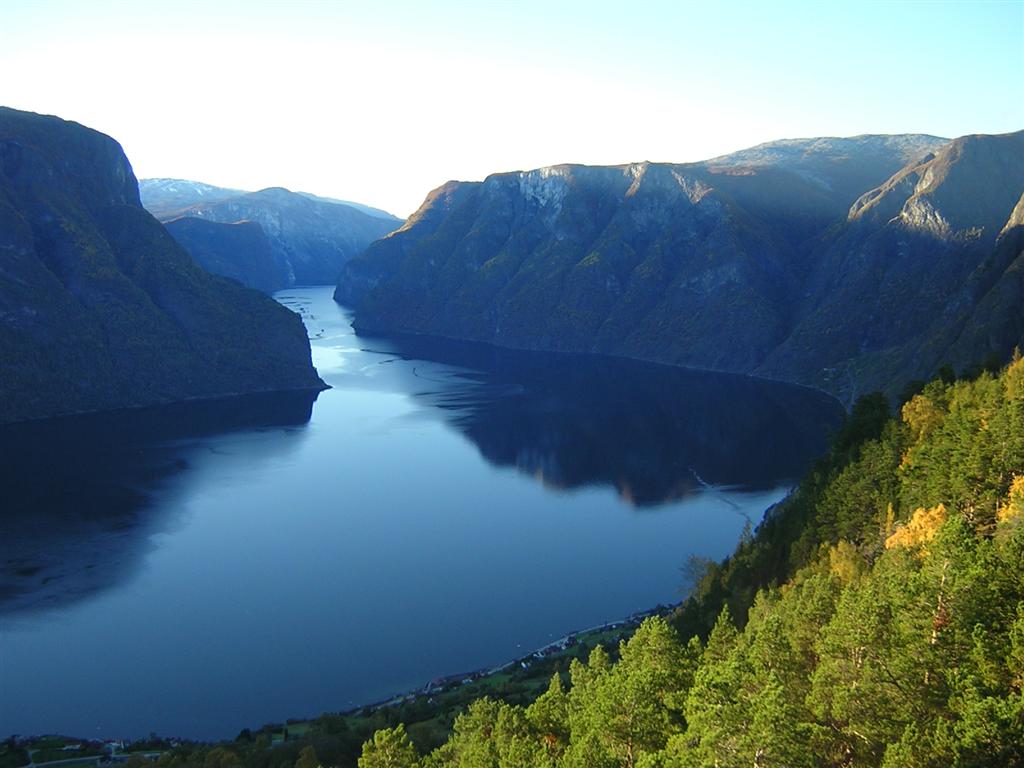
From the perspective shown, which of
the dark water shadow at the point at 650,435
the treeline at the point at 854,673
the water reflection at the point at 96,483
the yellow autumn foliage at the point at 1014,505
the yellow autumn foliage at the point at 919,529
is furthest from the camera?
the dark water shadow at the point at 650,435

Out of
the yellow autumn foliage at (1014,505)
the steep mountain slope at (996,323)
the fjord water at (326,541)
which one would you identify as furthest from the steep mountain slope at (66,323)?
the yellow autumn foliage at (1014,505)

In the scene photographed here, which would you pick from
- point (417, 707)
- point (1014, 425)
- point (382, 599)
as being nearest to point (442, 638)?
point (382, 599)

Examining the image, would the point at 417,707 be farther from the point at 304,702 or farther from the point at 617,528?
the point at 617,528

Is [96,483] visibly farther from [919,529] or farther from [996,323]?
[996,323]

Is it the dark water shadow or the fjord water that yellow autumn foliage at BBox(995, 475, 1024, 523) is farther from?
the dark water shadow

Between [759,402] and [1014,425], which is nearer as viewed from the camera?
[1014,425]

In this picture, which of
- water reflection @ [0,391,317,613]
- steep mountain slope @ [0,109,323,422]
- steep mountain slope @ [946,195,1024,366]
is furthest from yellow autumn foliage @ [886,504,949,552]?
steep mountain slope @ [0,109,323,422]

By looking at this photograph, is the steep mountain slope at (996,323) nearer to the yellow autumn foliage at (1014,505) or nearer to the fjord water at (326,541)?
the fjord water at (326,541)
